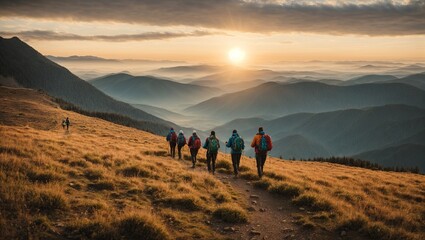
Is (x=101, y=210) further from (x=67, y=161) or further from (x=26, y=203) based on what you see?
(x=67, y=161)

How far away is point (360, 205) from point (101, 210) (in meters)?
11.5

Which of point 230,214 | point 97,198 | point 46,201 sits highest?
point 46,201

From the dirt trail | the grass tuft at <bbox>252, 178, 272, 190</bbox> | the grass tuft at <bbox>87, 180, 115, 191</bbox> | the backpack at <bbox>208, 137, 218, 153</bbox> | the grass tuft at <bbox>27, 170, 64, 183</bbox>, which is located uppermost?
the backpack at <bbox>208, 137, 218, 153</bbox>

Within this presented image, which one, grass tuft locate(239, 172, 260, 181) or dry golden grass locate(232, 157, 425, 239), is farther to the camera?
grass tuft locate(239, 172, 260, 181)

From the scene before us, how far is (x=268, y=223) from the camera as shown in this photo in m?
12.0

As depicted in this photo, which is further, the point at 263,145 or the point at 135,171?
the point at 263,145

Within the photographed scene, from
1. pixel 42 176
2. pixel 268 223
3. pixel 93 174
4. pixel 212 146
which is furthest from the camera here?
pixel 212 146

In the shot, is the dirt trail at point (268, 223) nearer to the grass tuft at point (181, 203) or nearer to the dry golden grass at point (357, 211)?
the dry golden grass at point (357, 211)

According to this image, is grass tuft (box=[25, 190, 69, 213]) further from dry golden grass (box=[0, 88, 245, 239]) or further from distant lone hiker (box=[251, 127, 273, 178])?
distant lone hiker (box=[251, 127, 273, 178])

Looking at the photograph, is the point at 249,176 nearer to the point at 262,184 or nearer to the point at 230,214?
the point at 262,184

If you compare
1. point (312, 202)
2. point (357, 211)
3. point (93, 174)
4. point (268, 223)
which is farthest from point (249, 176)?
point (93, 174)

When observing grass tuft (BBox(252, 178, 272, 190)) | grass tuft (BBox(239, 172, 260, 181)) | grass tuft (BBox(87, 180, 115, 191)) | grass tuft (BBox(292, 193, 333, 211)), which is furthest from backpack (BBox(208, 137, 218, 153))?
grass tuft (BBox(87, 180, 115, 191))

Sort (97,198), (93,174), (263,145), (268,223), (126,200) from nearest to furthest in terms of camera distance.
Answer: (97,198)
(126,200)
(268,223)
(93,174)
(263,145)

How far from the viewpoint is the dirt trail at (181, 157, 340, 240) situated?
35.5 ft
